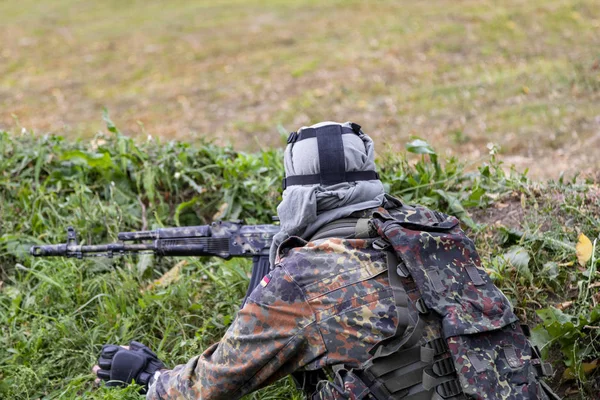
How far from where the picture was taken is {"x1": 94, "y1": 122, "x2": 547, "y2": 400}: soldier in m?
2.84

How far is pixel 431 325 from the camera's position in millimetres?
2867

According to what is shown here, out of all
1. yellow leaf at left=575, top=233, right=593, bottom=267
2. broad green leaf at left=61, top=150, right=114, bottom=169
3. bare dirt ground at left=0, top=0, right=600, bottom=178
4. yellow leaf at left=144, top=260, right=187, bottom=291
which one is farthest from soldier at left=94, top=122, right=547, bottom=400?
bare dirt ground at left=0, top=0, right=600, bottom=178

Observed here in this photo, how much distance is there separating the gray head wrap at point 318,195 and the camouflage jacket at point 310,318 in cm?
15

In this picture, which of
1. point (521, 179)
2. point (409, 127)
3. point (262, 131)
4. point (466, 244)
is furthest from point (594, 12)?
point (466, 244)

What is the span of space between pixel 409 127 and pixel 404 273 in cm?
703

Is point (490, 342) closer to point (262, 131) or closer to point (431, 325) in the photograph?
point (431, 325)

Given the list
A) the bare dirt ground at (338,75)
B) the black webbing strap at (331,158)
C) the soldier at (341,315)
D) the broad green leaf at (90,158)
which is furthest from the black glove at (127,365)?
the bare dirt ground at (338,75)

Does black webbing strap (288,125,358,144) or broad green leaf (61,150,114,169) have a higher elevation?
black webbing strap (288,125,358,144)

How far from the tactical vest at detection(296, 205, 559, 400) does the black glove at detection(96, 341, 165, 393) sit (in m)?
1.18

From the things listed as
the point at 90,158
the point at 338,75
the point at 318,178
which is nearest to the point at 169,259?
the point at 90,158

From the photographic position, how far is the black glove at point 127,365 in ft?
12.1

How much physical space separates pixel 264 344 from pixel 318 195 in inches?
27.9

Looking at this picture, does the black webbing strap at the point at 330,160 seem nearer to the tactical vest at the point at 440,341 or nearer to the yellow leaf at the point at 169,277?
the tactical vest at the point at 440,341

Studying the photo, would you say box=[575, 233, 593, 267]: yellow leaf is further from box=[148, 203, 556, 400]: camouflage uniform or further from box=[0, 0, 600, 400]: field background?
box=[148, 203, 556, 400]: camouflage uniform
